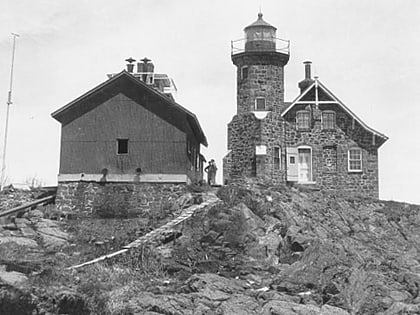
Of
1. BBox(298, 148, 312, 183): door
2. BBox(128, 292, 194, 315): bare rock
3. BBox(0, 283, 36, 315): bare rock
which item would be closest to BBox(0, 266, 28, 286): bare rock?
BBox(0, 283, 36, 315): bare rock

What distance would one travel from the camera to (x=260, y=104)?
37.8 metres

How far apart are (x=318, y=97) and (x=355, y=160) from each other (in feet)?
12.7

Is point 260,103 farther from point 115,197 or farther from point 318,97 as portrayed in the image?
point 115,197

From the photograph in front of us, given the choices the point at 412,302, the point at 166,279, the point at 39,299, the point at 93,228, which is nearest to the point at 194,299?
the point at 166,279

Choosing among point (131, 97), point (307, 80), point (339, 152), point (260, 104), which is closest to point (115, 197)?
point (131, 97)

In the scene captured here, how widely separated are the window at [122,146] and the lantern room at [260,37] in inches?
429

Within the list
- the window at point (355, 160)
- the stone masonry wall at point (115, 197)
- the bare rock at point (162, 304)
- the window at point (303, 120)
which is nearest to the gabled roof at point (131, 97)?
the stone masonry wall at point (115, 197)

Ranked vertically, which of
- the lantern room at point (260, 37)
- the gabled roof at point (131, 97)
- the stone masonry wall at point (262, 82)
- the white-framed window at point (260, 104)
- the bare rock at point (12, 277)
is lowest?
the bare rock at point (12, 277)

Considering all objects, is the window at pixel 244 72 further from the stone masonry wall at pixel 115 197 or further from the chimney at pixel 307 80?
the stone masonry wall at pixel 115 197

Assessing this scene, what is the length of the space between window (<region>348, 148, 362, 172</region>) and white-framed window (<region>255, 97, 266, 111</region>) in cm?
520

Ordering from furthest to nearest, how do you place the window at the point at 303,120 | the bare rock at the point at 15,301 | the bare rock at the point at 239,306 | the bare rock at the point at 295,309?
the window at the point at 303,120 → the bare rock at the point at 15,301 → the bare rock at the point at 239,306 → the bare rock at the point at 295,309

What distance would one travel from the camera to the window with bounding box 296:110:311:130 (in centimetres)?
3775

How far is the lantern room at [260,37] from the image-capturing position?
38531 mm

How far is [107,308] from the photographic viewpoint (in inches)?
797
